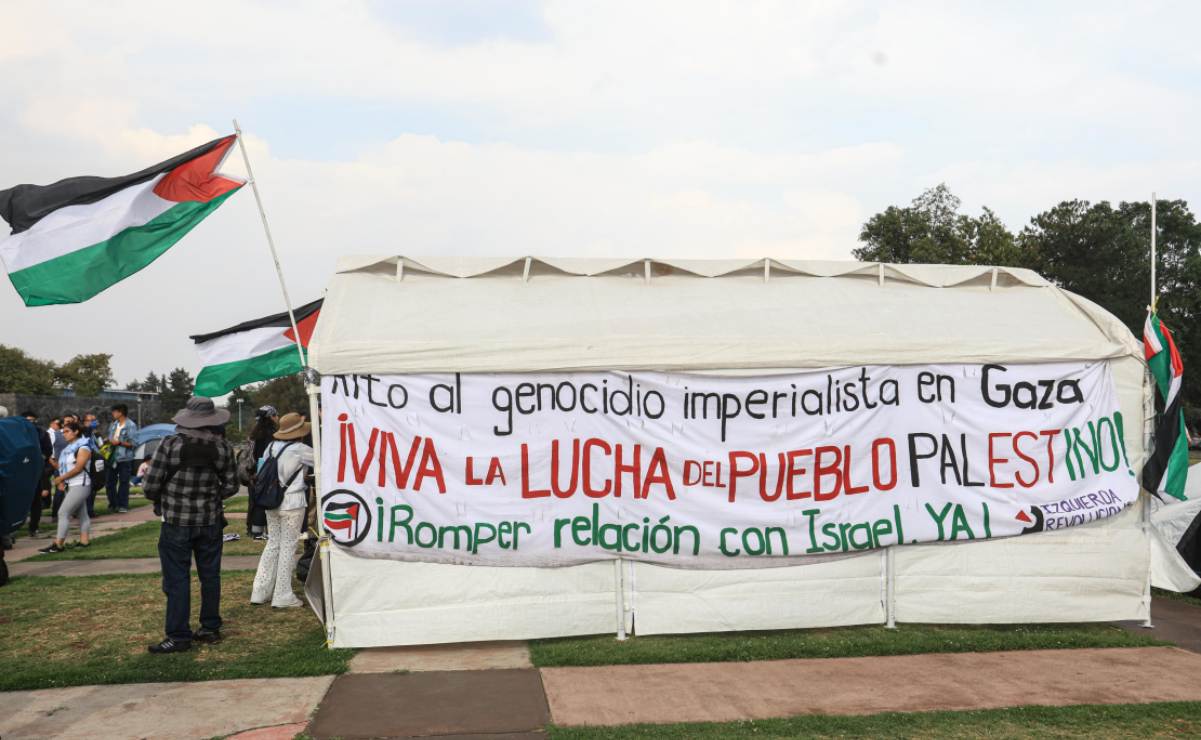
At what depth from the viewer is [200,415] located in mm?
6828

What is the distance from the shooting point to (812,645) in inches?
261

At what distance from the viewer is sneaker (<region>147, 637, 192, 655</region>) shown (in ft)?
21.2

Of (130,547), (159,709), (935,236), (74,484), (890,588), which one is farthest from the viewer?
(935,236)

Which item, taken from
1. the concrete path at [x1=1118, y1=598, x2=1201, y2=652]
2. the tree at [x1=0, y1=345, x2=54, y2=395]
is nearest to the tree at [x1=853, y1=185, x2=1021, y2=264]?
the concrete path at [x1=1118, y1=598, x2=1201, y2=652]

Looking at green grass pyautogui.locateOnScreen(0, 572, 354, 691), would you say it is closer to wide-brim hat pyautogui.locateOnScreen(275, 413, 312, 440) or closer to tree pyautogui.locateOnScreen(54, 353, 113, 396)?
wide-brim hat pyautogui.locateOnScreen(275, 413, 312, 440)

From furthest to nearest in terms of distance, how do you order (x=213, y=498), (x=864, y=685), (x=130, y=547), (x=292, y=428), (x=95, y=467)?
(x=95, y=467) → (x=130, y=547) → (x=292, y=428) → (x=213, y=498) → (x=864, y=685)

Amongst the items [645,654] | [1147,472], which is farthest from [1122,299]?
[645,654]

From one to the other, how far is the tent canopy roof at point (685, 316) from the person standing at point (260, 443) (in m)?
2.20

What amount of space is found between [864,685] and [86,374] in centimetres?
7753

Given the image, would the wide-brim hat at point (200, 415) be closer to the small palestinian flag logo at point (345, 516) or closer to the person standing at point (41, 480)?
the small palestinian flag logo at point (345, 516)

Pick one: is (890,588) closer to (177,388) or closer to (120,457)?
(120,457)

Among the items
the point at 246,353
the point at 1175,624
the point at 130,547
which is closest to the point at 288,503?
the point at 246,353

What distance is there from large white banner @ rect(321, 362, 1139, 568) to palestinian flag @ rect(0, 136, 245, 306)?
1.77 metres

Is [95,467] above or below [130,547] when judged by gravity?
above
